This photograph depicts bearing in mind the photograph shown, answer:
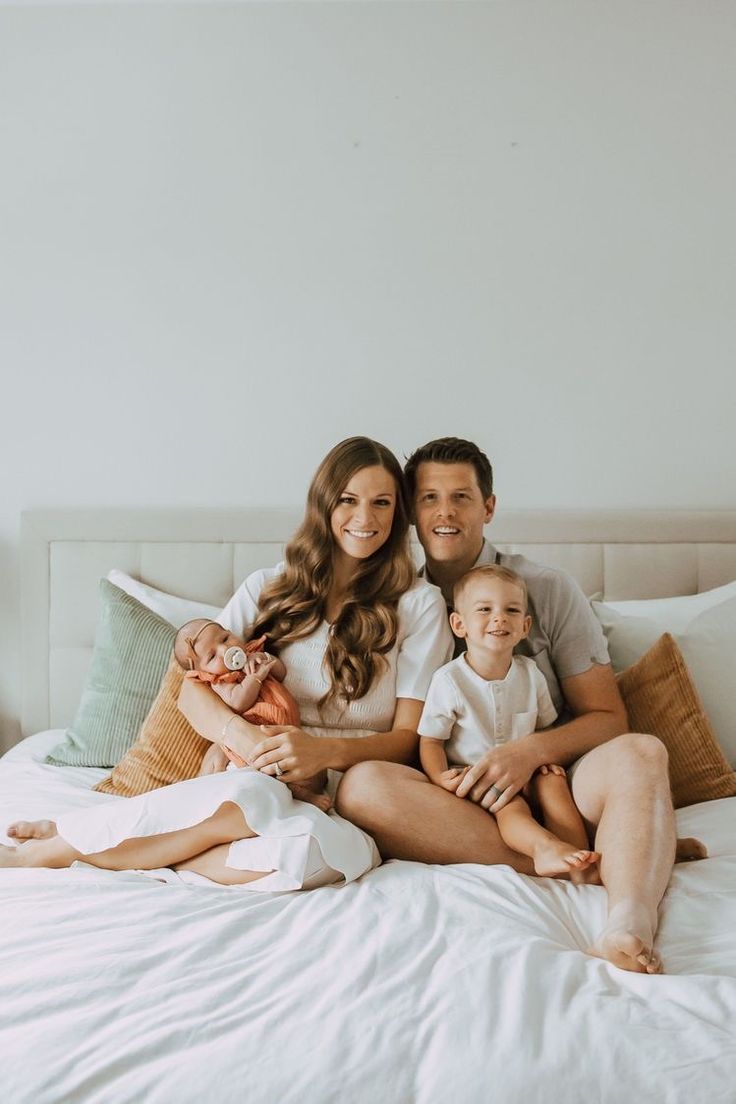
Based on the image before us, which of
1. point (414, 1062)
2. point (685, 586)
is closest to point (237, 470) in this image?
point (685, 586)

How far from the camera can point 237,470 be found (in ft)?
9.29

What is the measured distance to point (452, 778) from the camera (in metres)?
1.79

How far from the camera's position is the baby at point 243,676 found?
6.32 feet

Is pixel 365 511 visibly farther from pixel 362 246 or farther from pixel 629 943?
pixel 362 246

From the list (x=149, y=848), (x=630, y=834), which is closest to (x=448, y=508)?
(x=630, y=834)

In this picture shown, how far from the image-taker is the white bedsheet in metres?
1.06

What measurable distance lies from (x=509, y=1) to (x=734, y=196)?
80 cm

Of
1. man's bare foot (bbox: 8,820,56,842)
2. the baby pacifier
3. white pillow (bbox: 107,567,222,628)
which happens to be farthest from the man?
white pillow (bbox: 107,567,222,628)

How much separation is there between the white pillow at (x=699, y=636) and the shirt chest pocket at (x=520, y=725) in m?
0.49

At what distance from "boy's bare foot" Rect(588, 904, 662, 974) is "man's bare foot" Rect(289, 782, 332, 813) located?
1.83 ft

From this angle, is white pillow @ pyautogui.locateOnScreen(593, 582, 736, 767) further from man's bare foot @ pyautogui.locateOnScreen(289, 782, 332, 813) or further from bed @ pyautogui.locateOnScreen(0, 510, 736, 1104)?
man's bare foot @ pyautogui.locateOnScreen(289, 782, 332, 813)

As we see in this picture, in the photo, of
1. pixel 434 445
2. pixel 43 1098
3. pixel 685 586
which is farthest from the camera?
pixel 685 586

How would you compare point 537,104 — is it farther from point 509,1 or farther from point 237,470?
point 237,470

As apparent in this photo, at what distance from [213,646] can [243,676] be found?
0.32 ft
